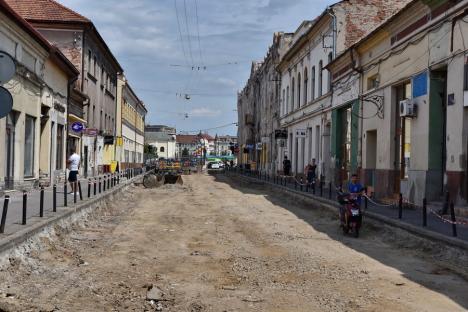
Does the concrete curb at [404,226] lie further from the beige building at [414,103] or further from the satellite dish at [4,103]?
the satellite dish at [4,103]

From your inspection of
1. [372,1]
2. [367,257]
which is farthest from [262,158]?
[367,257]

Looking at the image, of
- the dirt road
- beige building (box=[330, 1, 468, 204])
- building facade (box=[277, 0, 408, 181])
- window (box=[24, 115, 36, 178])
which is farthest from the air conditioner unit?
window (box=[24, 115, 36, 178])

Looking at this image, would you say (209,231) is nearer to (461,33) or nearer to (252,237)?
(252,237)

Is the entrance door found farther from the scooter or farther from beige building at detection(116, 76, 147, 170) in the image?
beige building at detection(116, 76, 147, 170)

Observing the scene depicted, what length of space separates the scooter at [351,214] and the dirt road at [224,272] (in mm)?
311

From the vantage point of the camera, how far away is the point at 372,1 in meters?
30.4

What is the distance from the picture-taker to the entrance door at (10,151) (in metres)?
19.3

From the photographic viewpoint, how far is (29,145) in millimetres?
22469

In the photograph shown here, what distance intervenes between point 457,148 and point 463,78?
179 centimetres

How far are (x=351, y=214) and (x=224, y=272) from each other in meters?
5.68

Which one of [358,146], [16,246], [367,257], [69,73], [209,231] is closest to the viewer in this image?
[16,246]

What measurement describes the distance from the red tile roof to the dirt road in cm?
2008

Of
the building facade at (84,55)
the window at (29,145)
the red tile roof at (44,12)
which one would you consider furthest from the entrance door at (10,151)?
the red tile roof at (44,12)

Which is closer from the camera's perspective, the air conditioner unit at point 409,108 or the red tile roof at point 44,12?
the air conditioner unit at point 409,108
